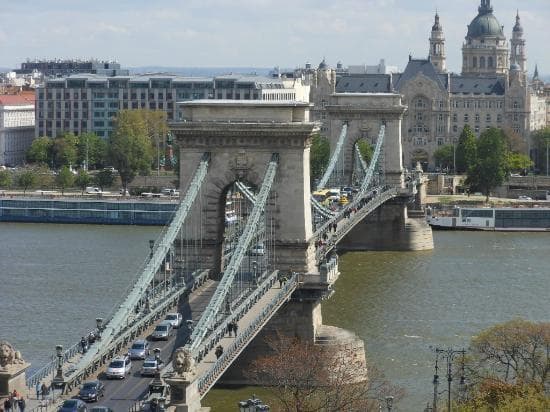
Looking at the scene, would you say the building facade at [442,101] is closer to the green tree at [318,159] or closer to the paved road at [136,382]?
the green tree at [318,159]

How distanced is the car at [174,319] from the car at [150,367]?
4.60m

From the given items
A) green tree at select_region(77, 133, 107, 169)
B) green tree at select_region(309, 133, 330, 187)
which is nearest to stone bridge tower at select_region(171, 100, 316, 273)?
green tree at select_region(309, 133, 330, 187)

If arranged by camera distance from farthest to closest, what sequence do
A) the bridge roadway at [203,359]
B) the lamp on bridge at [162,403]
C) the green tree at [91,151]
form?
1. the green tree at [91,151]
2. the bridge roadway at [203,359]
3. the lamp on bridge at [162,403]

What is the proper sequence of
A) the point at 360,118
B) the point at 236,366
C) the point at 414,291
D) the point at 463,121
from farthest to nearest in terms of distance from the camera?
the point at 463,121 → the point at 360,118 → the point at 414,291 → the point at 236,366

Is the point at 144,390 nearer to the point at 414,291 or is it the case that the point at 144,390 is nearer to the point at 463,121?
the point at 414,291

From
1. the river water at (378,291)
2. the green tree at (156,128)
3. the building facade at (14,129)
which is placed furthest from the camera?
the building facade at (14,129)

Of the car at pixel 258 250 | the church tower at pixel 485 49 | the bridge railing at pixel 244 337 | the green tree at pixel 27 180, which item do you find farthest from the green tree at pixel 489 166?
the bridge railing at pixel 244 337

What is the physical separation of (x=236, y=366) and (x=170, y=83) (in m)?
90.6

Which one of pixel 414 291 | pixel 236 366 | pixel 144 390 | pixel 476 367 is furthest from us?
pixel 414 291

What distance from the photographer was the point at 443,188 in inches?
4537

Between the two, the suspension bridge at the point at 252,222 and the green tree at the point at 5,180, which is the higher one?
the suspension bridge at the point at 252,222

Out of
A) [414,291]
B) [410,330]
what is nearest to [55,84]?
[414,291]

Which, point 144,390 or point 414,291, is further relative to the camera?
point 414,291

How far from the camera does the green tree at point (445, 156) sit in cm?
12525
